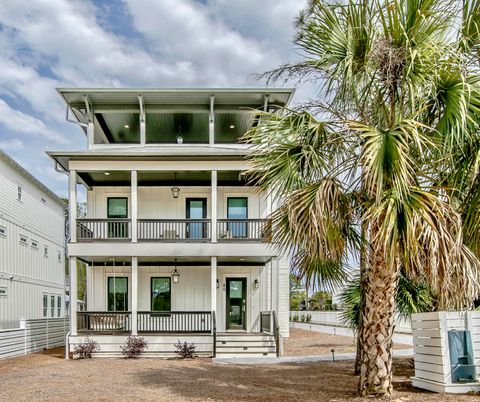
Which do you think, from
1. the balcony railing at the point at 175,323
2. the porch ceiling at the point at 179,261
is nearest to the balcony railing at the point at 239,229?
the porch ceiling at the point at 179,261

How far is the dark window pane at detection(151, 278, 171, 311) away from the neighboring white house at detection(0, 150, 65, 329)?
17.7 feet

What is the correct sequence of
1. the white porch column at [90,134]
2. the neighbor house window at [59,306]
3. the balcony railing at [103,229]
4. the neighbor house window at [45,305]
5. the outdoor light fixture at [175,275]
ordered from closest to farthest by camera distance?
the balcony railing at [103,229]
the white porch column at [90,134]
the outdoor light fixture at [175,275]
the neighbor house window at [45,305]
the neighbor house window at [59,306]

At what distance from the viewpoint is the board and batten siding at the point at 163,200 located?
725 inches

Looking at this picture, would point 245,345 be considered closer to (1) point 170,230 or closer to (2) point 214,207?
(2) point 214,207

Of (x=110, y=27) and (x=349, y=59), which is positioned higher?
(x=110, y=27)

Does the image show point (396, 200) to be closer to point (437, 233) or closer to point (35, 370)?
point (437, 233)

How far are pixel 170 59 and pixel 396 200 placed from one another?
10.7m

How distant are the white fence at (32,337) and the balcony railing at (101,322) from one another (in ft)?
8.88

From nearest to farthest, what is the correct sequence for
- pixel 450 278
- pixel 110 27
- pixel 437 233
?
1. pixel 437 233
2. pixel 450 278
3. pixel 110 27

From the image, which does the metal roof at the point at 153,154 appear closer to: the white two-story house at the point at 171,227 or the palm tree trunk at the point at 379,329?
the white two-story house at the point at 171,227

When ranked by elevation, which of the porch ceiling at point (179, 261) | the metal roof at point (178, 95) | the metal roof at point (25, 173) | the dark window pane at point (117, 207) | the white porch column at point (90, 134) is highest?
the metal roof at point (178, 95)

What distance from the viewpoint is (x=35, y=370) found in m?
13.0

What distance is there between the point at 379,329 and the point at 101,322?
1132cm

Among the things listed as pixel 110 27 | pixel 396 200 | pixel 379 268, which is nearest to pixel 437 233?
pixel 396 200
